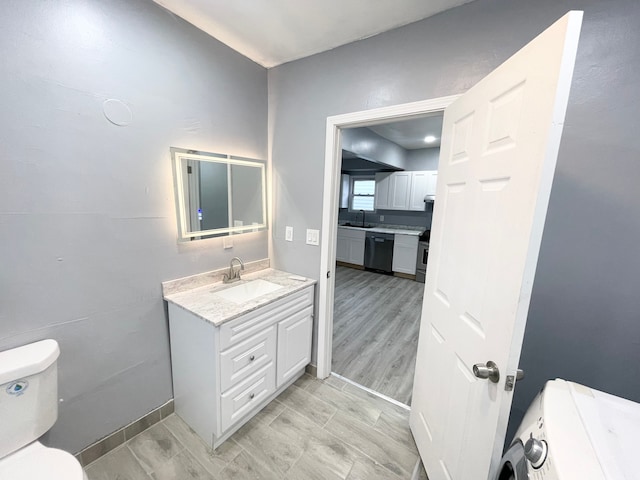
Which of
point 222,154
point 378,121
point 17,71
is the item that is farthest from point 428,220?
point 17,71

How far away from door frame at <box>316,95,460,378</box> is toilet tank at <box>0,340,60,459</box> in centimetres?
151

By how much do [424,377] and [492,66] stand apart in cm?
169

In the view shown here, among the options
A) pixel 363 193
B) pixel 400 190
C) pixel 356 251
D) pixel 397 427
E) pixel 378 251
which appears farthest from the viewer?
pixel 363 193

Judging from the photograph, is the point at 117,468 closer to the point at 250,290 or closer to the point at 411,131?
the point at 250,290

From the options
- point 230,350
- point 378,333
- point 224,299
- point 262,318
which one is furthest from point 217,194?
point 378,333

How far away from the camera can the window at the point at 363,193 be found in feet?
19.1

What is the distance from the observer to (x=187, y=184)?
5.34ft

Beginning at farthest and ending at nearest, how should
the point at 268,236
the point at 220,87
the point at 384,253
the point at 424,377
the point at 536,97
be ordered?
the point at 384,253 → the point at 268,236 → the point at 220,87 → the point at 424,377 → the point at 536,97

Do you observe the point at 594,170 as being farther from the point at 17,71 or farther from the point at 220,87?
the point at 17,71

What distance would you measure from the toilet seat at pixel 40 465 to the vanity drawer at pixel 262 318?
65 cm

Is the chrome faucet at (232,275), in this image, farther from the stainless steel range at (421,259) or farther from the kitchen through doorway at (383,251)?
the stainless steel range at (421,259)

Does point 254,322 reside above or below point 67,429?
above

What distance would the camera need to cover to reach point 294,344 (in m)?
1.92

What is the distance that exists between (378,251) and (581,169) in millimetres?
3930
